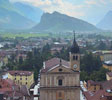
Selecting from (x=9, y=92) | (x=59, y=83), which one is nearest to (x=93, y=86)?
(x=59, y=83)

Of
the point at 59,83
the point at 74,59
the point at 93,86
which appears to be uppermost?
the point at 74,59

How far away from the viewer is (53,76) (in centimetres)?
4031

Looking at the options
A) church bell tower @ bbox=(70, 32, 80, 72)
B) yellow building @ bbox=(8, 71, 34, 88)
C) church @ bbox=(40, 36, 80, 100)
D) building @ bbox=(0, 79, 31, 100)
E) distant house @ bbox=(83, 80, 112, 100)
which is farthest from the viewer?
yellow building @ bbox=(8, 71, 34, 88)

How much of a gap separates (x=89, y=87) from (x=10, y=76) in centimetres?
1794

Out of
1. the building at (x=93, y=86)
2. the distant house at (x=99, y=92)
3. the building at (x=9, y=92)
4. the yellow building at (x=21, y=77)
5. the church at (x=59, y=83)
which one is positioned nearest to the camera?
the distant house at (x=99, y=92)

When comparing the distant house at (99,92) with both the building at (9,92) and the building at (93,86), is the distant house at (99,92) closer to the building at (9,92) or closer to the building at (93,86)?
the building at (93,86)

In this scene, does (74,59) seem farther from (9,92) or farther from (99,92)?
(9,92)

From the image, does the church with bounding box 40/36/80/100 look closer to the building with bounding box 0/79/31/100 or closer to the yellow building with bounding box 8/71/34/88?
the building with bounding box 0/79/31/100

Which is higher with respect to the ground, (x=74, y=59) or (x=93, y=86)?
(x=74, y=59)

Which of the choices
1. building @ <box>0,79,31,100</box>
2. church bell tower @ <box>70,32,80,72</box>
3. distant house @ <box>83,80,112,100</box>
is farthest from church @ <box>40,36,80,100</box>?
building @ <box>0,79,31,100</box>

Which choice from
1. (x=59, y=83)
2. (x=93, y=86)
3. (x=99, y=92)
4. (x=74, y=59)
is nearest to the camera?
(x=59, y=83)

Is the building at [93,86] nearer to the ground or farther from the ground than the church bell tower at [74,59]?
nearer to the ground

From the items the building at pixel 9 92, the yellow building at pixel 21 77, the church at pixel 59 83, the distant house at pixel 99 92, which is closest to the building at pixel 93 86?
the distant house at pixel 99 92

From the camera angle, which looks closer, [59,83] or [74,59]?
[59,83]
